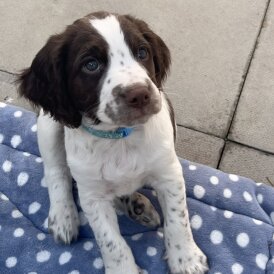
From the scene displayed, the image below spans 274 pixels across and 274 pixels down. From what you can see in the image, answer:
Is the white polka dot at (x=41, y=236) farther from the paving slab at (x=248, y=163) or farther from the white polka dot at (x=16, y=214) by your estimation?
the paving slab at (x=248, y=163)

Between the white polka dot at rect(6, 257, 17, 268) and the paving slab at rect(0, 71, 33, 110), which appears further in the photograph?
the paving slab at rect(0, 71, 33, 110)

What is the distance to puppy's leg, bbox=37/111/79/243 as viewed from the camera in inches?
132

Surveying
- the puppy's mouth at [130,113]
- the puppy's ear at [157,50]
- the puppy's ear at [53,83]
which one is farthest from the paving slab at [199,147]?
the puppy's mouth at [130,113]

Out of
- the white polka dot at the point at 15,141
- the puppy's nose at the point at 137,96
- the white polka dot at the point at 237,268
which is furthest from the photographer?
the white polka dot at the point at 15,141

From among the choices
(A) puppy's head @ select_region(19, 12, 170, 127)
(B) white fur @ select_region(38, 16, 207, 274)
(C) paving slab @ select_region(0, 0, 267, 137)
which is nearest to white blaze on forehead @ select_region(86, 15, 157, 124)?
(A) puppy's head @ select_region(19, 12, 170, 127)

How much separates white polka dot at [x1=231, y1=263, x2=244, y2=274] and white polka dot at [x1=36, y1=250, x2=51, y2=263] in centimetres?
112

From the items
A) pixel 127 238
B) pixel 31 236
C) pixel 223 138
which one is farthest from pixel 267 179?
pixel 31 236

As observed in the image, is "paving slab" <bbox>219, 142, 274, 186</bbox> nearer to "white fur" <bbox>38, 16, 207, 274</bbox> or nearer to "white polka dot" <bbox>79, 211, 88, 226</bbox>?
"white fur" <bbox>38, 16, 207, 274</bbox>

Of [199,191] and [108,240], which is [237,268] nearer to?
[199,191]

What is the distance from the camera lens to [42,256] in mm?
3246

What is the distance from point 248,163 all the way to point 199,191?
0.63 m

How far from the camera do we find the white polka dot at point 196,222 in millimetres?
3324

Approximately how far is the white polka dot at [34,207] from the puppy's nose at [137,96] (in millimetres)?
1407

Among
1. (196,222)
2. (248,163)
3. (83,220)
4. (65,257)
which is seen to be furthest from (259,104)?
(65,257)
